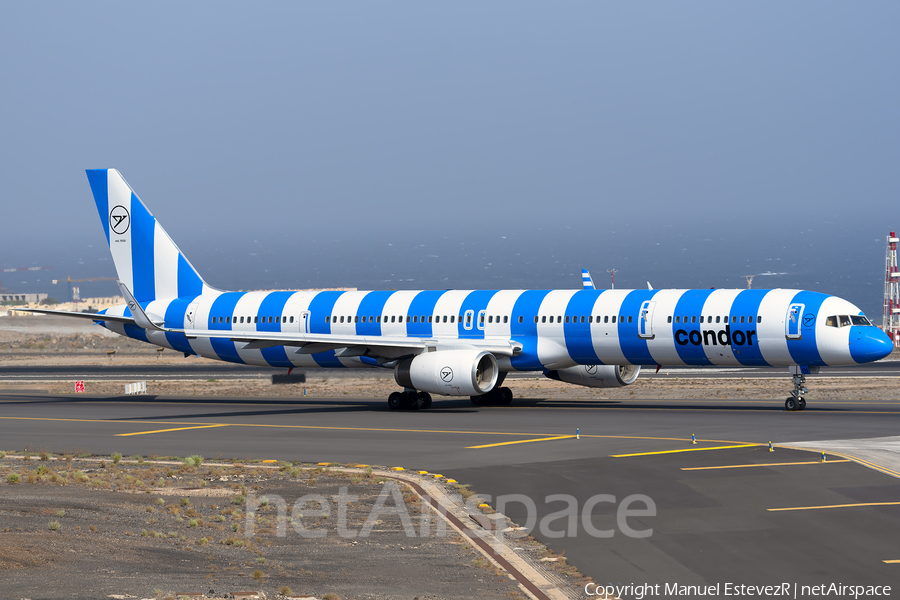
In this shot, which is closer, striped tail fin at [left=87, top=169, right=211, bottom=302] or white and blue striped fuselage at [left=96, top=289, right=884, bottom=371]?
white and blue striped fuselage at [left=96, top=289, right=884, bottom=371]

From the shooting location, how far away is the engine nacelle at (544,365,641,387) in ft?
143

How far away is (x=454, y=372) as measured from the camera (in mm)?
39594

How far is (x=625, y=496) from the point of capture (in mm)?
22578

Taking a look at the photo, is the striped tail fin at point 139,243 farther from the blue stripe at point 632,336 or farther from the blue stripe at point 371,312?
the blue stripe at point 632,336

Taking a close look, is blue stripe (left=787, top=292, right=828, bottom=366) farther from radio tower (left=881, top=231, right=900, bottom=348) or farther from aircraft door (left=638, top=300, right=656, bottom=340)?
radio tower (left=881, top=231, right=900, bottom=348)

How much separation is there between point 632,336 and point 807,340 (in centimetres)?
648

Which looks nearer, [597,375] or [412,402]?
[412,402]

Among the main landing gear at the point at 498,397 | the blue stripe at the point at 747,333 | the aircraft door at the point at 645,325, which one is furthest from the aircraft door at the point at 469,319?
the blue stripe at the point at 747,333

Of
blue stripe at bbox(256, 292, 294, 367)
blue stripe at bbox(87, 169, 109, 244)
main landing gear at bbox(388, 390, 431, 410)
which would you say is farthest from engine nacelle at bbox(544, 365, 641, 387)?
blue stripe at bbox(87, 169, 109, 244)

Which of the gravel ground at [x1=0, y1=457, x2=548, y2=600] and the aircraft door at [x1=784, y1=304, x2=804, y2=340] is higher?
the aircraft door at [x1=784, y1=304, x2=804, y2=340]

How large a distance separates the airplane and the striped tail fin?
0.06m

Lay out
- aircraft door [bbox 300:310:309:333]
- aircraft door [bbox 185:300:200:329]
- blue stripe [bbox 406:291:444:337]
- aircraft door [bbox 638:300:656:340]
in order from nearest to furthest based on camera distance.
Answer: aircraft door [bbox 638:300:656:340], blue stripe [bbox 406:291:444:337], aircraft door [bbox 300:310:309:333], aircraft door [bbox 185:300:200:329]

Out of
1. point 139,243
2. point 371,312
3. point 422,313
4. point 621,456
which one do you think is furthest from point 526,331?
point 139,243

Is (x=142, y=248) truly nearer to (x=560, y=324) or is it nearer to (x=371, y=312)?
(x=371, y=312)
